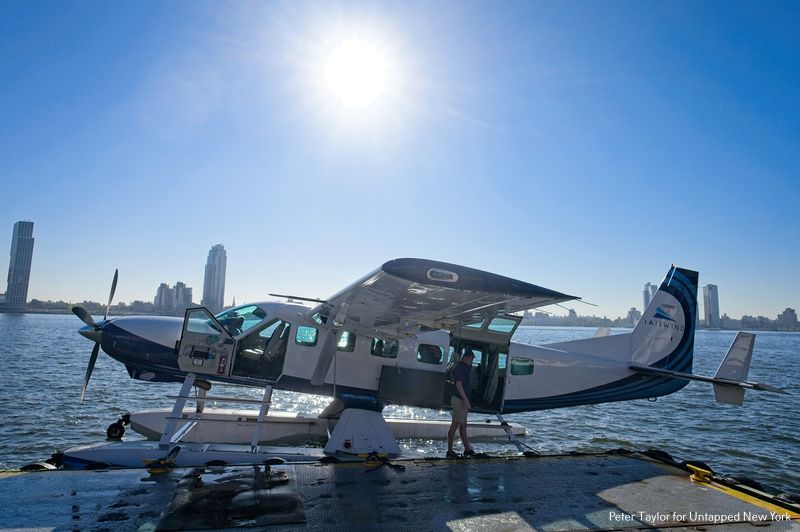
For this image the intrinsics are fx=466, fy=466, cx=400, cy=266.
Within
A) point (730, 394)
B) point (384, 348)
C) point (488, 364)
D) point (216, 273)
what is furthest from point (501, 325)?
point (216, 273)

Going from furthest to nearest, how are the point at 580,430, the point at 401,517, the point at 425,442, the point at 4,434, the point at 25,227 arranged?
the point at 25,227, the point at 580,430, the point at 425,442, the point at 4,434, the point at 401,517

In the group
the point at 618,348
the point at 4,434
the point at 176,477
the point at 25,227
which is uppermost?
the point at 25,227

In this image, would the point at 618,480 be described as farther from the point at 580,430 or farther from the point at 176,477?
the point at 580,430

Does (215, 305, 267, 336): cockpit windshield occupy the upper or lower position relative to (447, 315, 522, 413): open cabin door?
upper

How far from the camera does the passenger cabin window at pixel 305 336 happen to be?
893cm

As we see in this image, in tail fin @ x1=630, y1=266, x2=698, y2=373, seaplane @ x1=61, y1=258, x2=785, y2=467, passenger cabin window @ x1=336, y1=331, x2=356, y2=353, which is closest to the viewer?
seaplane @ x1=61, y1=258, x2=785, y2=467

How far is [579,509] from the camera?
4551 millimetres

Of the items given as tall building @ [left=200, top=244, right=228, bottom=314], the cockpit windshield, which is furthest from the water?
tall building @ [left=200, top=244, right=228, bottom=314]

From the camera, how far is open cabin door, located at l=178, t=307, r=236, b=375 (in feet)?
26.8

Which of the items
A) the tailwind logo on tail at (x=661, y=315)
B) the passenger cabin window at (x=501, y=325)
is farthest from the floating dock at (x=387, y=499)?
the tailwind logo on tail at (x=661, y=315)

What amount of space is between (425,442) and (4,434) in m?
9.60

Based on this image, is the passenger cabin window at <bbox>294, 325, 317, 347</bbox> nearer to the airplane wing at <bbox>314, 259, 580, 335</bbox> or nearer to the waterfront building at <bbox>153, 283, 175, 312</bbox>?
the airplane wing at <bbox>314, 259, 580, 335</bbox>

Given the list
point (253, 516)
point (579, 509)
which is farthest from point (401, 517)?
point (579, 509)

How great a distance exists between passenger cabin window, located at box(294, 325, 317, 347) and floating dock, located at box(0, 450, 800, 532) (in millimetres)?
3262
